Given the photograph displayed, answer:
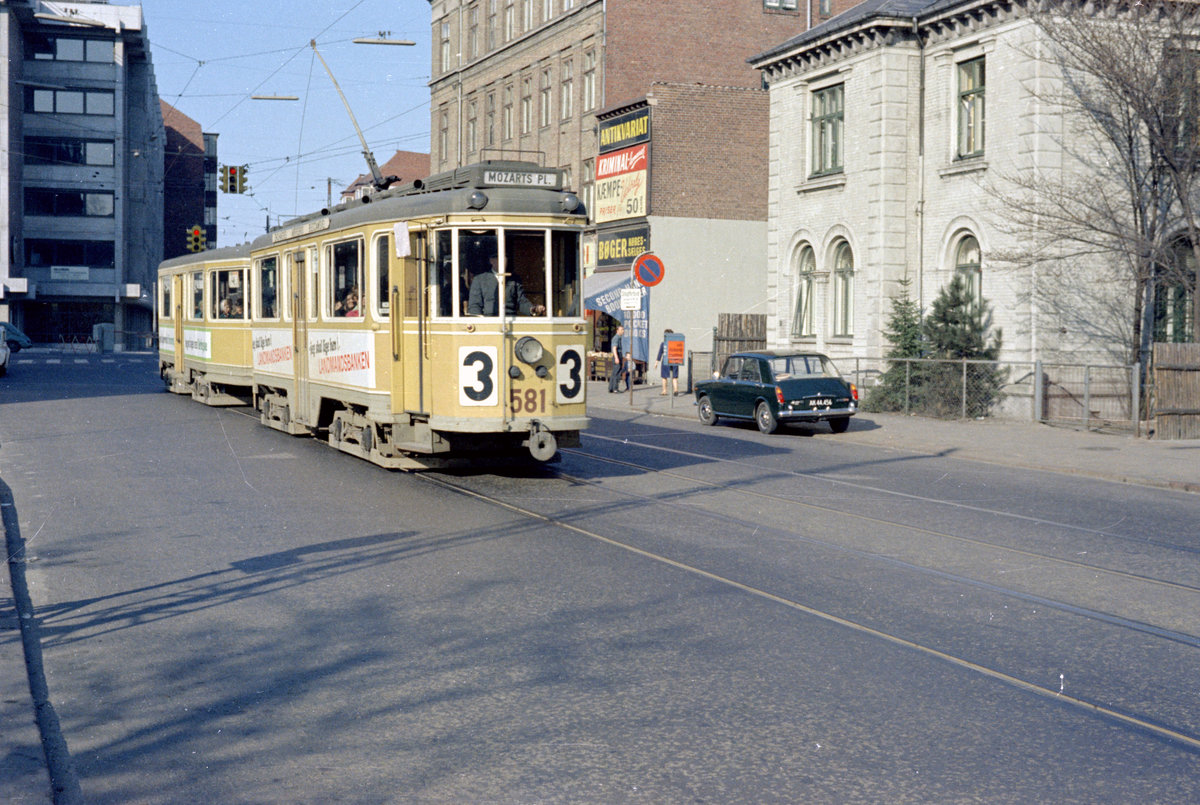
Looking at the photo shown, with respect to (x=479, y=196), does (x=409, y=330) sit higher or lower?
lower

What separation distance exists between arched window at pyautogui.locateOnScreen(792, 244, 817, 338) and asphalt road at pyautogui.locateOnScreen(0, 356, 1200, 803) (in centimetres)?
1930

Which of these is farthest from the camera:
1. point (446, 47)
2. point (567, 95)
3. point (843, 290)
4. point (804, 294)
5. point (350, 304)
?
point (446, 47)

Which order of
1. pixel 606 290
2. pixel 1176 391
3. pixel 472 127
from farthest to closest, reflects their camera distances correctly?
pixel 472 127, pixel 606 290, pixel 1176 391

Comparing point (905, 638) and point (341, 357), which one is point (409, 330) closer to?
point (341, 357)

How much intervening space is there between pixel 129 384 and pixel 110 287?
52.1 metres

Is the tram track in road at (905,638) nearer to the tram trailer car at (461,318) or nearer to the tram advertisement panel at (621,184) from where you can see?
the tram trailer car at (461,318)

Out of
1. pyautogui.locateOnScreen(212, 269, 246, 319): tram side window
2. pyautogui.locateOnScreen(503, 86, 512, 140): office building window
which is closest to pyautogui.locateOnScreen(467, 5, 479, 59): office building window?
pyautogui.locateOnScreen(503, 86, 512, 140): office building window

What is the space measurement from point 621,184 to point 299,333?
24967mm

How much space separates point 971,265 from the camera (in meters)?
27.9

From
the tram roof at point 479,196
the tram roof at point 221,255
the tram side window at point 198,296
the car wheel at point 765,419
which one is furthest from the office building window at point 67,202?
the tram roof at point 479,196

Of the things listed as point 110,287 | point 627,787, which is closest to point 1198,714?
point 627,787

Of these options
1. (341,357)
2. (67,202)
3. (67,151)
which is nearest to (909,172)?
(341,357)

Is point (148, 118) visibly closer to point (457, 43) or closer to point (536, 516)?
point (457, 43)

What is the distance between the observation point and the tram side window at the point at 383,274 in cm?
1464
